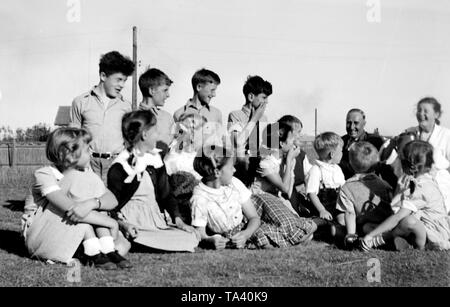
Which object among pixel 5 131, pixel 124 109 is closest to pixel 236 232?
pixel 124 109

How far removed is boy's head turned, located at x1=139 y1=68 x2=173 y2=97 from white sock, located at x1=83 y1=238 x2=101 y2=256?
2.65 m

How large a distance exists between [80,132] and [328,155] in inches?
131

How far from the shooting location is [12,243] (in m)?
6.30

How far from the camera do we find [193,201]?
6.05 meters

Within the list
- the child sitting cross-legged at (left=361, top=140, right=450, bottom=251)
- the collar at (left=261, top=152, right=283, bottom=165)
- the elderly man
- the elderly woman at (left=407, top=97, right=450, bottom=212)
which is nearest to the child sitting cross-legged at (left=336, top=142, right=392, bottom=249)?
the child sitting cross-legged at (left=361, top=140, right=450, bottom=251)

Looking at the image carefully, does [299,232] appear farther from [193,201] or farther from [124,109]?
[124,109]

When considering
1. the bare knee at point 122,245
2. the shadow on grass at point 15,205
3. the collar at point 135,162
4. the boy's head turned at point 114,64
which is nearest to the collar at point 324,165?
the collar at point 135,162

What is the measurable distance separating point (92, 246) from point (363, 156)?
3105 millimetres

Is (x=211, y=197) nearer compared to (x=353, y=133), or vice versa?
(x=211, y=197)

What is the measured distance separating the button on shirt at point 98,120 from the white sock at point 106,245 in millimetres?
1837

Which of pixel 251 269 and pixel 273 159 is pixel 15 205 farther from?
pixel 251 269

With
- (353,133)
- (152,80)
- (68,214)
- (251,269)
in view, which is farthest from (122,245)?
(353,133)

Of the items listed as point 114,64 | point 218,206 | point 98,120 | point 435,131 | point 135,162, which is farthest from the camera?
point 435,131
